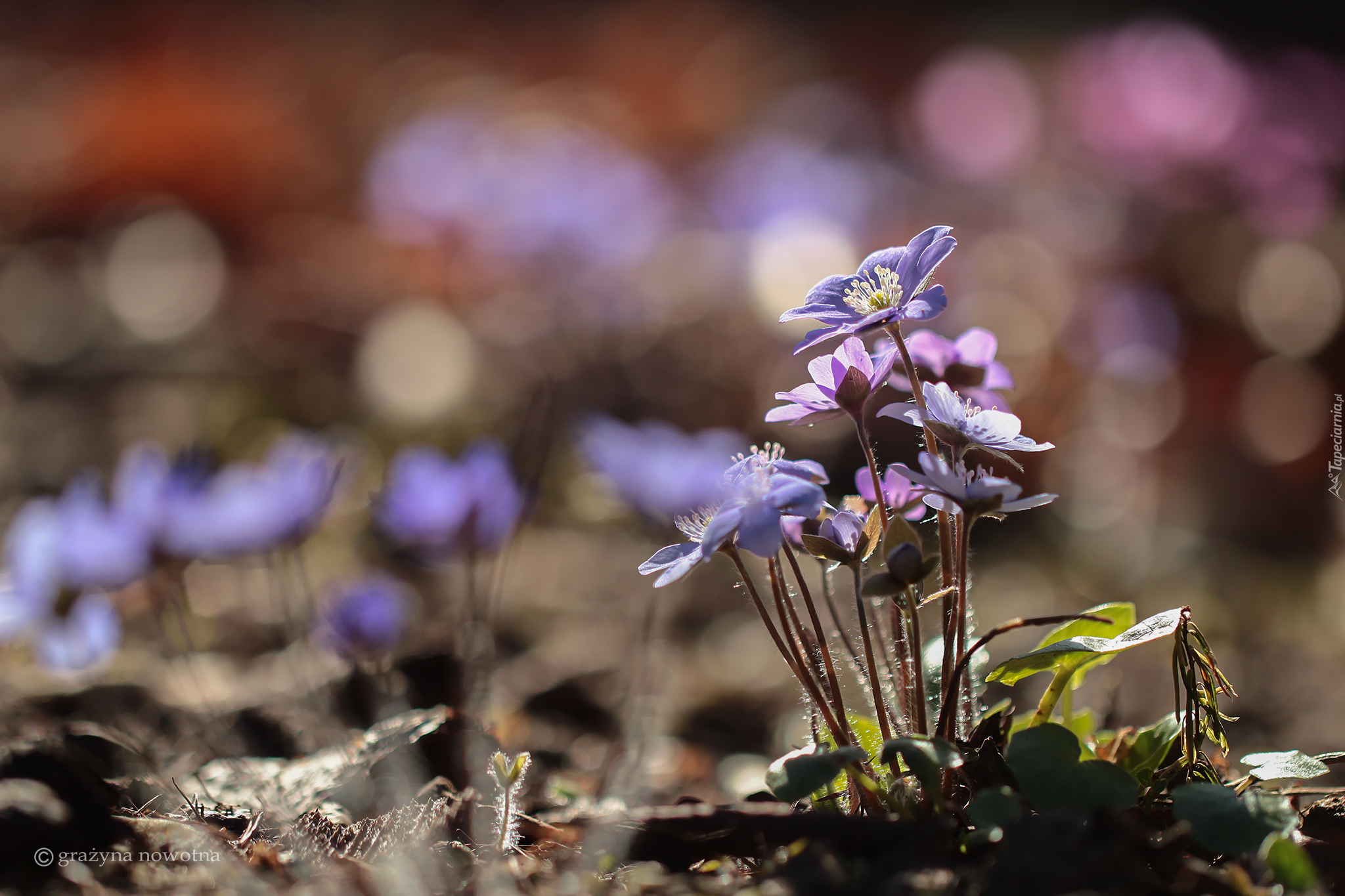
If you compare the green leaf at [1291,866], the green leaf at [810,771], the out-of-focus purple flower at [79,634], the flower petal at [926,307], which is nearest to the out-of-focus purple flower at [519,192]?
the out-of-focus purple flower at [79,634]

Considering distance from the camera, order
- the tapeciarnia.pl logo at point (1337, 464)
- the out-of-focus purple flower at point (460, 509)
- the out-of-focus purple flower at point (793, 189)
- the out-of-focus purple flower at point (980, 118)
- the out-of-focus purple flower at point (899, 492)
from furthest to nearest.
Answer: the out-of-focus purple flower at point (980, 118), the out-of-focus purple flower at point (793, 189), the tapeciarnia.pl logo at point (1337, 464), the out-of-focus purple flower at point (460, 509), the out-of-focus purple flower at point (899, 492)

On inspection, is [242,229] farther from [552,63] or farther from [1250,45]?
[1250,45]

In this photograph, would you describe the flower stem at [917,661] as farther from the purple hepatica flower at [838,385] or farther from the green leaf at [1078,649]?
the purple hepatica flower at [838,385]

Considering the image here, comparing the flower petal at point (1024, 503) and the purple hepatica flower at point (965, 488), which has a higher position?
the purple hepatica flower at point (965, 488)

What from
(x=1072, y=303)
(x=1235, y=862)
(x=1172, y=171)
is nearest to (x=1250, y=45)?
(x=1172, y=171)

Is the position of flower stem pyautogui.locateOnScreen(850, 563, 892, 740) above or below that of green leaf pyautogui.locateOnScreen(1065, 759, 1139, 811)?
above

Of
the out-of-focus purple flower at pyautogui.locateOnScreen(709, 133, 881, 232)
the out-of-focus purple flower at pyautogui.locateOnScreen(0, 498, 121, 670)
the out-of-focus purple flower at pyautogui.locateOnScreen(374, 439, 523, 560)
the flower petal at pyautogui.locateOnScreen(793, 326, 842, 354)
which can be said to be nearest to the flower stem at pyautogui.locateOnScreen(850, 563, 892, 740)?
the flower petal at pyautogui.locateOnScreen(793, 326, 842, 354)

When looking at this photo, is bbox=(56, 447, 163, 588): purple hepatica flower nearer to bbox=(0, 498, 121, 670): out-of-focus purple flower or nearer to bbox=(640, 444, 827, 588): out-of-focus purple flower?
bbox=(0, 498, 121, 670): out-of-focus purple flower
